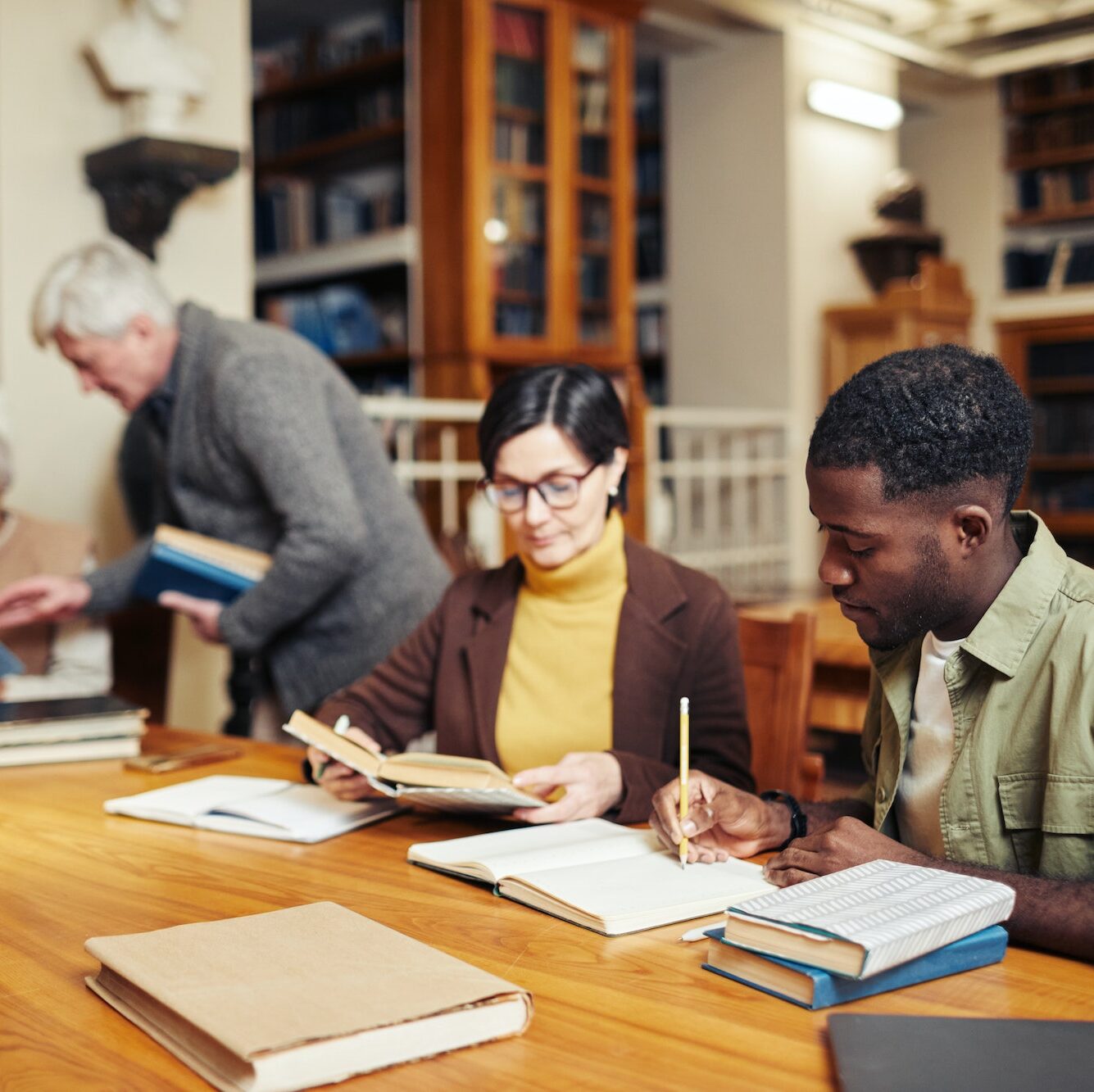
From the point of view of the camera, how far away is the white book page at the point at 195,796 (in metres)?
1.70

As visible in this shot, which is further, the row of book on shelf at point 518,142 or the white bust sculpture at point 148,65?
the row of book on shelf at point 518,142

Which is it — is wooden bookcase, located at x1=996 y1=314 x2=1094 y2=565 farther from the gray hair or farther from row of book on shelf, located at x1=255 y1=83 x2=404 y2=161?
the gray hair

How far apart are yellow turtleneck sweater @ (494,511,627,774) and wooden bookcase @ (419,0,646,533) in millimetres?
3293

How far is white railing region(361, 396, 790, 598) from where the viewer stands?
523 centimetres

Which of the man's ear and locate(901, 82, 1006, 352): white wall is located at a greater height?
locate(901, 82, 1006, 352): white wall

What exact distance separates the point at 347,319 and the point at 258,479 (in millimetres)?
3523

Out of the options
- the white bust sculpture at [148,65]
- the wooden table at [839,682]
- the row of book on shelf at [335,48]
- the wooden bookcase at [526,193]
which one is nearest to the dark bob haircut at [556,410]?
the wooden table at [839,682]

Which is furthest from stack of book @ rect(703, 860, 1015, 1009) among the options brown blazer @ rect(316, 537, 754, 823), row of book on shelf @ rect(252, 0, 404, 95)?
row of book on shelf @ rect(252, 0, 404, 95)

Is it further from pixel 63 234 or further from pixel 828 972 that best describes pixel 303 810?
pixel 63 234

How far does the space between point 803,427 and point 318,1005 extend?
225 inches

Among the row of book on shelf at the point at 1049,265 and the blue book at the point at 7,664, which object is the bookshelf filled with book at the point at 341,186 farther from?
the row of book on shelf at the point at 1049,265

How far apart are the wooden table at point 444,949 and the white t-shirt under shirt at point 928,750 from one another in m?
0.23

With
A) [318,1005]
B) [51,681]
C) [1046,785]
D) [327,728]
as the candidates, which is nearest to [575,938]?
[318,1005]

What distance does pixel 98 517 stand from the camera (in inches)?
144
